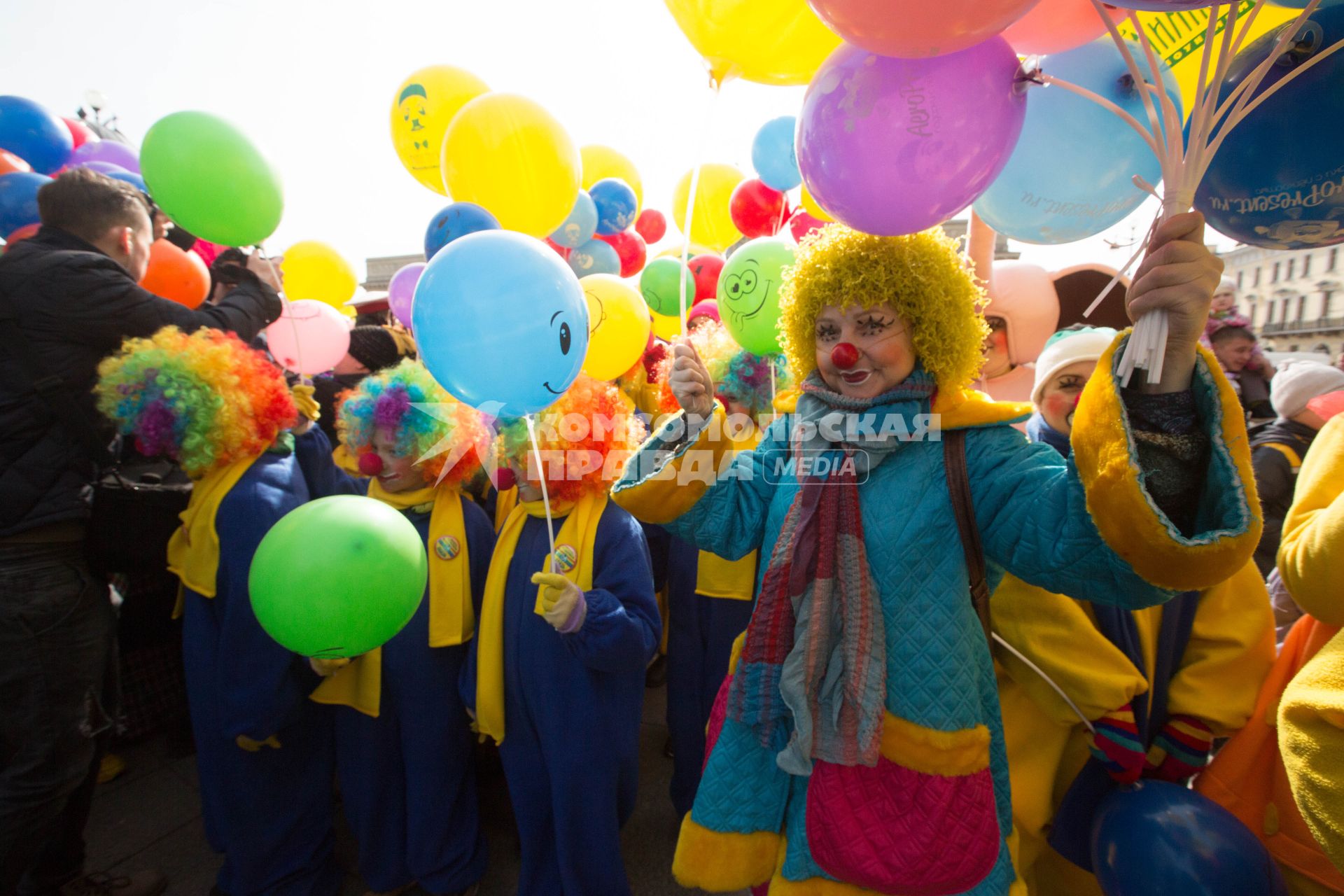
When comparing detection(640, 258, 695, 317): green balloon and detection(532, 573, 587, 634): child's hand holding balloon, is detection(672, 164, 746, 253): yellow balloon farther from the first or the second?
detection(532, 573, 587, 634): child's hand holding balloon

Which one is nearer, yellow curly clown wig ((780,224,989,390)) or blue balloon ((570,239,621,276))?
yellow curly clown wig ((780,224,989,390))

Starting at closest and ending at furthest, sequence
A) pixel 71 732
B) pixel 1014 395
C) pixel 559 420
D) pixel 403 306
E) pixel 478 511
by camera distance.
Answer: pixel 71 732 < pixel 559 420 < pixel 478 511 < pixel 1014 395 < pixel 403 306

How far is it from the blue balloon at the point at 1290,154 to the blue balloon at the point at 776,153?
2510 mm

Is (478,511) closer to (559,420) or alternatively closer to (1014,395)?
(559,420)

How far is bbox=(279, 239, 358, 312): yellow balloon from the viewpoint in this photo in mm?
3971

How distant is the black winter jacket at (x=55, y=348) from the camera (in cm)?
196

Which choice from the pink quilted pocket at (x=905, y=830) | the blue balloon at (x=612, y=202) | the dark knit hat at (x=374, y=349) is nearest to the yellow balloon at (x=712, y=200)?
the blue balloon at (x=612, y=202)

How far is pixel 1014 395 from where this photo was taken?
8.41ft

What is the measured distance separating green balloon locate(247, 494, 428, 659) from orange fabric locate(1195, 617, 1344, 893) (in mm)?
2191

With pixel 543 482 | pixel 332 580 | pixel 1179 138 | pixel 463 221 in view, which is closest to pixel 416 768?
pixel 332 580

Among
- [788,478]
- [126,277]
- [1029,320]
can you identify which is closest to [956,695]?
[788,478]

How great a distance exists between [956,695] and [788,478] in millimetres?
578

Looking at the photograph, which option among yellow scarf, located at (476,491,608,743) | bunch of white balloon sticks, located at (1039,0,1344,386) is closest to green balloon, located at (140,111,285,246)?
yellow scarf, located at (476,491,608,743)

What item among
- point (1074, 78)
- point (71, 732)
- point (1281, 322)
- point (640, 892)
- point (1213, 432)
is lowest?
point (640, 892)
